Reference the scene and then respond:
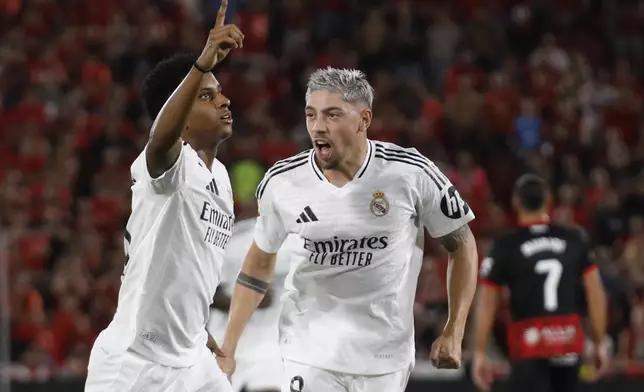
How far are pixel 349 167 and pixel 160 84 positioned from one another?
3.08 feet

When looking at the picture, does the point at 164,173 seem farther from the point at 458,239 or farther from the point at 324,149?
the point at 458,239

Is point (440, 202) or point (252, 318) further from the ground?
point (440, 202)

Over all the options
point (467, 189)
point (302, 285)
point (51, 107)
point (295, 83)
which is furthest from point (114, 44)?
point (302, 285)

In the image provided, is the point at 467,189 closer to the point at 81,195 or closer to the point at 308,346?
the point at 81,195

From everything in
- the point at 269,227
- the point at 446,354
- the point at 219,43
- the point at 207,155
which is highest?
the point at 219,43

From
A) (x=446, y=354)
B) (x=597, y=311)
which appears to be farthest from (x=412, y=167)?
(x=597, y=311)

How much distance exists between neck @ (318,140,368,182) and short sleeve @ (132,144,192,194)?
0.90m

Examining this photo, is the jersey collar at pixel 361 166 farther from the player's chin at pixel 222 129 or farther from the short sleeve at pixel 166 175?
the short sleeve at pixel 166 175

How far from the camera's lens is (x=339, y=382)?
17.3ft

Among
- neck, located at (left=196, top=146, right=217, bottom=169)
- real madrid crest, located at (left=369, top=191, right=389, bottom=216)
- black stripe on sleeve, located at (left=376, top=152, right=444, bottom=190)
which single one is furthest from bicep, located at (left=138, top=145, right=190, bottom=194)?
black stripe on sleeve, located at (left=376, top=152, right=444, bottom=190)

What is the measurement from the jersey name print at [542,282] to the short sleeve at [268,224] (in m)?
2.71

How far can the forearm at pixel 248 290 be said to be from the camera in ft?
18.0

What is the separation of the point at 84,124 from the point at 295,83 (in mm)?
2557

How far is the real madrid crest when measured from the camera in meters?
5.30
